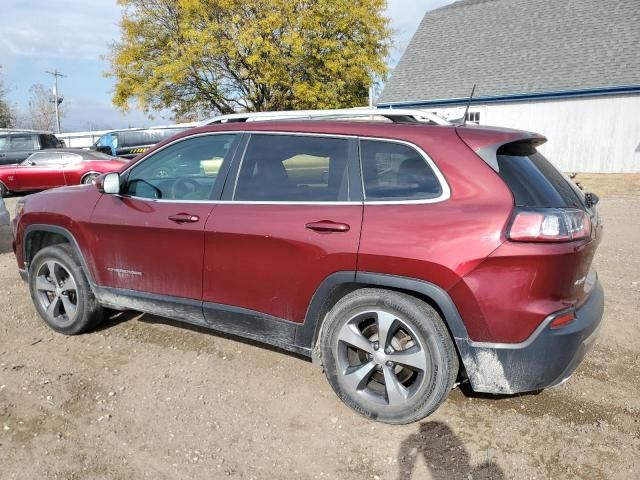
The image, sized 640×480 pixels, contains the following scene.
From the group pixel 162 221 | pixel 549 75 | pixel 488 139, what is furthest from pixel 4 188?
pixel 549 75

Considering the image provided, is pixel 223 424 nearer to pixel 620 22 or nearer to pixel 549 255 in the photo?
pixel 549 255

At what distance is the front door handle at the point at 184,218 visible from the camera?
3549 mm

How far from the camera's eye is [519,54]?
2114cm

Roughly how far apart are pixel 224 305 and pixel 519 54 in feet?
69.1

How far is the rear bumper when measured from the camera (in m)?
2.70

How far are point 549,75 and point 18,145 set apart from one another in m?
18.6

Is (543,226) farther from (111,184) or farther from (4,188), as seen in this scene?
(4,188)

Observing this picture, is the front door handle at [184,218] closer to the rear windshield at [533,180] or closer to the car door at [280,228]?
the car door at [280,228]

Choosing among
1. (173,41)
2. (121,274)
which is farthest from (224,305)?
(173,41)

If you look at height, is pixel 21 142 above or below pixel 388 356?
above

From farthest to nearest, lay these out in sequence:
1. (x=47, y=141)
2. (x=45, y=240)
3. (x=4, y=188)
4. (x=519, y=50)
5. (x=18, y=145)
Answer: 1. (x=519, y=50)
2. (x=47, y=141)
3. (x=18, y=145)
4. (x=4, y=188)
5. (x=45, y=240)

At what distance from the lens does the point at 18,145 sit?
56.1 feet

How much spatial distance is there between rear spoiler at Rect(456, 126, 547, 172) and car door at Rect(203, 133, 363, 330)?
2.13 ft

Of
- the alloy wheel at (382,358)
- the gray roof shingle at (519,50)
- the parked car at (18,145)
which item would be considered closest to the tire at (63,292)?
the alloy wheel at (382,358)
